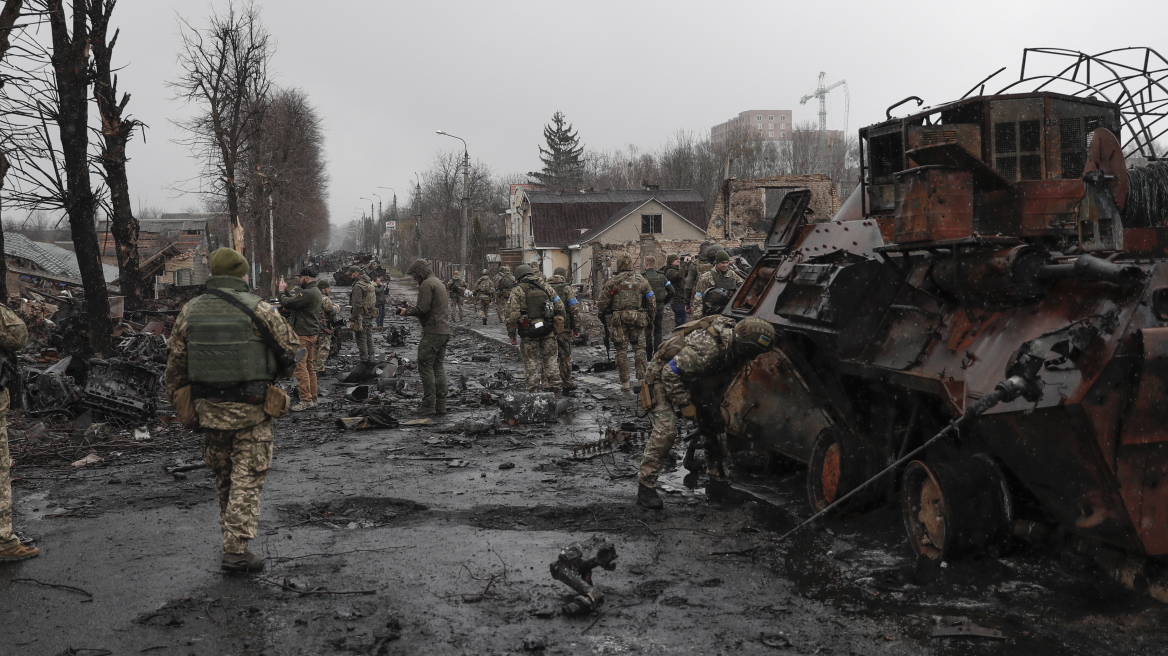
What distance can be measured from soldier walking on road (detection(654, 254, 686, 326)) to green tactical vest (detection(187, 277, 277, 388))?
1071cm

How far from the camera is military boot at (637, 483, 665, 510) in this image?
6469mm

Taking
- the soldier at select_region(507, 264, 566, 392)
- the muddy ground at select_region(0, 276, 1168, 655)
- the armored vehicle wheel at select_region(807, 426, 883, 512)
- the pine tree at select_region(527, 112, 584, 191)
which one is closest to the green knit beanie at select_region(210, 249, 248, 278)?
the muddy ground at select_region(0, 276, 1168, 655)

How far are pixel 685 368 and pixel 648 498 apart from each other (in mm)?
964

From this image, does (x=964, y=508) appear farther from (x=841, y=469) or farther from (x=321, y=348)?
(x=321, y=348)

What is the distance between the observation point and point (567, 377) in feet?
41.5

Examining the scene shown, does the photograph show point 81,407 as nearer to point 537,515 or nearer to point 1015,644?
point 537,515

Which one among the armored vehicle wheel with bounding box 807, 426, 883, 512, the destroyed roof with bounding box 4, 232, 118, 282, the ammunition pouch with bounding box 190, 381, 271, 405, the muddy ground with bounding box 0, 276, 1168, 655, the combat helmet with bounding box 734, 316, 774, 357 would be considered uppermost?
the destroyed roof with bounding box 4, 232, 118, 282

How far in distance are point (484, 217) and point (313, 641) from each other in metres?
66.8

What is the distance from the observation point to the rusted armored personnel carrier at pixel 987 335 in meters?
4.15

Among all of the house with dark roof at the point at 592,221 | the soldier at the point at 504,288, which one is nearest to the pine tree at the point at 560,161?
the house with dark roof at the point at 592,221

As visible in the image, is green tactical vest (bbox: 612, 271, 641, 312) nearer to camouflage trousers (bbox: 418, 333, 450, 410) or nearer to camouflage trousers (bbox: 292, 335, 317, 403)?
camouflage trousers (bbox: 418, 333, 450, 410)

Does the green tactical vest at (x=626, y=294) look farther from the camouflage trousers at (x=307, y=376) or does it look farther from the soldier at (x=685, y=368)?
the soldier at (x=685, y=368)

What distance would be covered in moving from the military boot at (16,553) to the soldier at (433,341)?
5665 mm

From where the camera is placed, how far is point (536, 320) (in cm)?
1148
